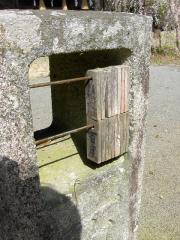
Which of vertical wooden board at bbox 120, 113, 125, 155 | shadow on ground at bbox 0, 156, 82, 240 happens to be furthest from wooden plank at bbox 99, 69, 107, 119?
shadow on ground at bbox 0, 156, 82, 240

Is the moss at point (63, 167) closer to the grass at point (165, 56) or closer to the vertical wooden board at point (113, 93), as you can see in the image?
the vertical wooden board at point (113, 93)

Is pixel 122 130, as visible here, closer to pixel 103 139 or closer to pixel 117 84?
pixel 103 139

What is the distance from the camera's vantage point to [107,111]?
8.71 feet

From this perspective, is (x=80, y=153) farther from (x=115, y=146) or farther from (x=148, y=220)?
(x=148, y=220)

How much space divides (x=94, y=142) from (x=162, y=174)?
266 centimetres

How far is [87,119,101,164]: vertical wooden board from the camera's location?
8.69 feet

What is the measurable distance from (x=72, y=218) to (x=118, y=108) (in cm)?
86

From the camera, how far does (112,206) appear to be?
2957 mm

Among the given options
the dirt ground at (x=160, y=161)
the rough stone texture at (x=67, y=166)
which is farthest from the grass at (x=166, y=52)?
the rough stone texture at (x=67, y=166)

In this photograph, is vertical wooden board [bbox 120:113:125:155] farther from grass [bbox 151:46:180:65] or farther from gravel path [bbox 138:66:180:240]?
grass [bbox 151:46:180:65]

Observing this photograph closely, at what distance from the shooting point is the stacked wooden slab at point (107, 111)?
2.57 metres

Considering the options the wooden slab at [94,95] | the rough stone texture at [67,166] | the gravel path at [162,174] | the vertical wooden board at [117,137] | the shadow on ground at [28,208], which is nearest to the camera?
the rough stone texture at [67,166]

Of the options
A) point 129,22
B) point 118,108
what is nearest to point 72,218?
point 118,108

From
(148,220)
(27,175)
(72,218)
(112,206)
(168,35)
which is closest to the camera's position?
(27,175)
